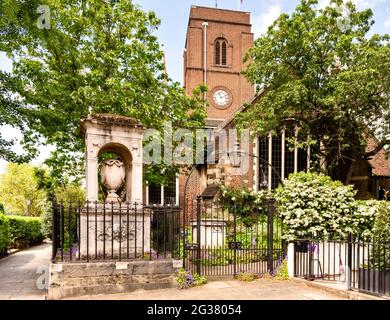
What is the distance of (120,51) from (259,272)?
998 cm

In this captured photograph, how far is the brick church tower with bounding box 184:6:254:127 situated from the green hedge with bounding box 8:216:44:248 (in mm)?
20361

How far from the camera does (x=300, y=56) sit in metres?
16.7

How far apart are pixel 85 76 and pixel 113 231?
8.12 m

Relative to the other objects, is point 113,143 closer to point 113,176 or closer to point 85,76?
point 113,176

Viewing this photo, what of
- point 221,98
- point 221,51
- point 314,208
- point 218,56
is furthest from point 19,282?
point 221,51

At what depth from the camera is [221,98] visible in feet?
122

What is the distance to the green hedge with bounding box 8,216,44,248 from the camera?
67.9 feet

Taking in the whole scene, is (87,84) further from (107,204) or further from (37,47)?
(107,204)

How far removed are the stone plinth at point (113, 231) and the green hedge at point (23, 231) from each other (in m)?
14.5

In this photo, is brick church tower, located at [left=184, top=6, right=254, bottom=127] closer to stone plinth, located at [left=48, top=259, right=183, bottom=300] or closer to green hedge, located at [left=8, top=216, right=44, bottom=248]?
green hedge, located at [left=8, top=216, right=44, bottom=248]

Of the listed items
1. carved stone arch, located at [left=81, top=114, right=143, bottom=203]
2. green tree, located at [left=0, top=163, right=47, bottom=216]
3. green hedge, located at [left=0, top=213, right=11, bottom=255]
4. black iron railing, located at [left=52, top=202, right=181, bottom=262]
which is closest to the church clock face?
green hedge, located at [left=0, top=213, right=11, bottom=255]

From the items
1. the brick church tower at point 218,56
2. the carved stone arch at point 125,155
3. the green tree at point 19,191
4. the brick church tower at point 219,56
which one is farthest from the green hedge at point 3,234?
the green tree at point 19,191
